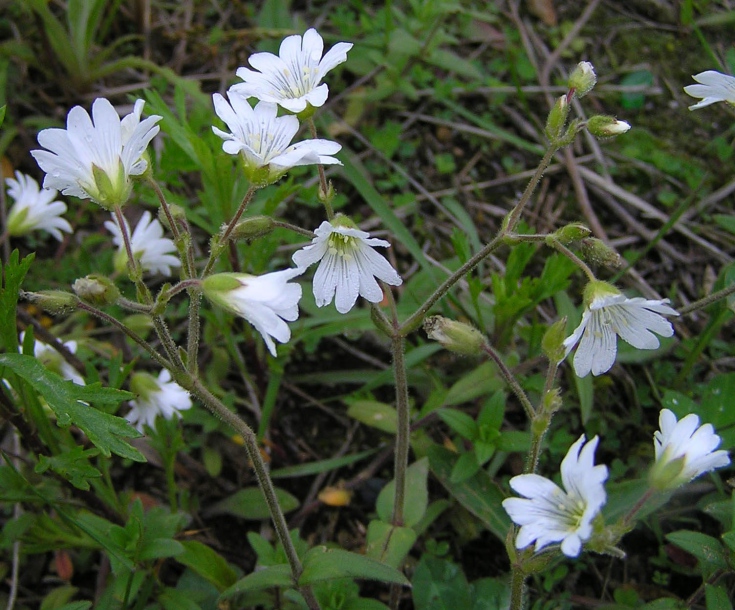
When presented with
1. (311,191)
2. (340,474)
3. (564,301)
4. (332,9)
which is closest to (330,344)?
(340,474)

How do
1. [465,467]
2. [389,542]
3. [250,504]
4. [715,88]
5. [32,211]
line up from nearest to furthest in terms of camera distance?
[715,88] < [389,542] < [465,467] < [250,504] < [32,211]

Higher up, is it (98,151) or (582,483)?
(98,151)

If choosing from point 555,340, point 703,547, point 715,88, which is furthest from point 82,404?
point 715,88

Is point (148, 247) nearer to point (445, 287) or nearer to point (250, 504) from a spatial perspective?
point (250, 504)

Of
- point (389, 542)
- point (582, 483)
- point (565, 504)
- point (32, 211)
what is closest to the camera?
point (582, 483)

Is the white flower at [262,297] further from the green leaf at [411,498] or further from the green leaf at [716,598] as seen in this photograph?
the green leaf at [716,598]

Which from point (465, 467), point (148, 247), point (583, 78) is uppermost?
point (583, 78)

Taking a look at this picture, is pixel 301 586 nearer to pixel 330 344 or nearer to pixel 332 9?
pixel 330 344

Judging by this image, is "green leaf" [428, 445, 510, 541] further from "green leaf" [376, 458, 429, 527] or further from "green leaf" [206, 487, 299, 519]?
"green leaf" [206, 487, 299, 519]
